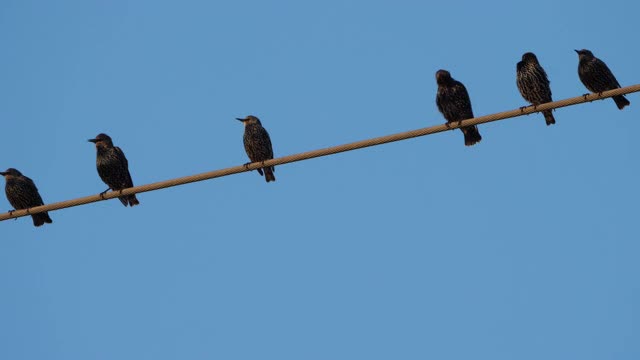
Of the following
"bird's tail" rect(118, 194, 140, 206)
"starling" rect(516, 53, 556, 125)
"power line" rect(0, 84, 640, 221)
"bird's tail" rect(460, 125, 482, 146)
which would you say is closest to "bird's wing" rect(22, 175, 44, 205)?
"bird's tail" rect(118, 194, 140, 206)

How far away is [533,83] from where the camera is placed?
14211 millimetres

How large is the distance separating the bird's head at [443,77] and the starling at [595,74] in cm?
177

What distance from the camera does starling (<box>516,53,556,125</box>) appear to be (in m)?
14.2

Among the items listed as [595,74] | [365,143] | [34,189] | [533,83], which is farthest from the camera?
[34,189]

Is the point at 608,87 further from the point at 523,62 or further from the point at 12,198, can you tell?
the point at 12,198

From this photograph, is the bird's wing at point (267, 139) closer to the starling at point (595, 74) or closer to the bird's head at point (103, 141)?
the bird's head at point (103, 141)

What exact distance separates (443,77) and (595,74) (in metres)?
1.96

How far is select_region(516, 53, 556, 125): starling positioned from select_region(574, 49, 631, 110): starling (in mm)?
701

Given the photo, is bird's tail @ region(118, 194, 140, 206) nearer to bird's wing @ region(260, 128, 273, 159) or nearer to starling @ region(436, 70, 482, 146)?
bird's wing @ region(260, 128, 273, 159)

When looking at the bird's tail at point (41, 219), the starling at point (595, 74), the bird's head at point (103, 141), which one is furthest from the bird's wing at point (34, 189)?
the starling at point (595, 74)

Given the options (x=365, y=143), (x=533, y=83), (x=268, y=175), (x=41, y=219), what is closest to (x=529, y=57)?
(x=533, y=83)

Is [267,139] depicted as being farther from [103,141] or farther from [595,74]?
[595,74]

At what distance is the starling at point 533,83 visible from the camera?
1416cm

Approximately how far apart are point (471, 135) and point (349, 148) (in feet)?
12.7
